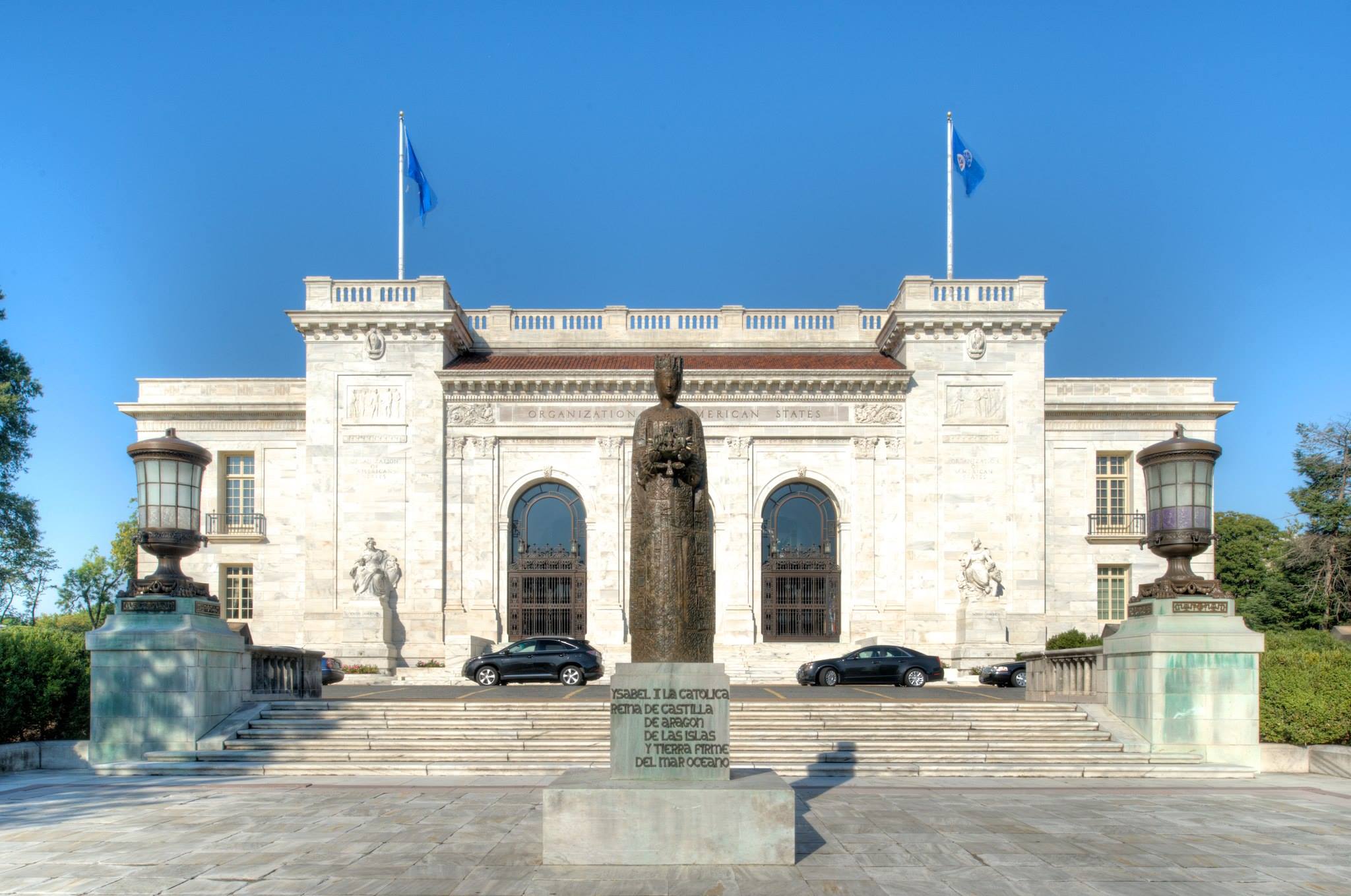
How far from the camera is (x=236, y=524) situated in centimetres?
4291

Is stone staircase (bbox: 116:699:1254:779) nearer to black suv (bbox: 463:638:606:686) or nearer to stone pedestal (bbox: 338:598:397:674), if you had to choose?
black suv (bbox: 463:638:606:686)

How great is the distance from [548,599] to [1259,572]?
1383 inches

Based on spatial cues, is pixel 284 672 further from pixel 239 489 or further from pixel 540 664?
pixel 239 489

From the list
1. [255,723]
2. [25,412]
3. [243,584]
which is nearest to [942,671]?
[255,723]

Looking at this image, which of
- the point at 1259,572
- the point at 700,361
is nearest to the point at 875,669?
the point at 700,361

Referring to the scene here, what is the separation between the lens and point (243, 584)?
42938mm

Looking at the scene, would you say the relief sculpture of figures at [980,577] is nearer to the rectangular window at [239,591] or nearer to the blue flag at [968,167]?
the blue flag at [968,167]

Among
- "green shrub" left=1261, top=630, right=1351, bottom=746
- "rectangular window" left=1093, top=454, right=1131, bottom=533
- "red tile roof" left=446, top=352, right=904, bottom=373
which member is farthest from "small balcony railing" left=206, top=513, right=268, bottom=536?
"green shrub" left=1261, top=630, right=1351, bottom=746

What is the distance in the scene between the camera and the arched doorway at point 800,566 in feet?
133

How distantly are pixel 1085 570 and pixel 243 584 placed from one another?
3297cm

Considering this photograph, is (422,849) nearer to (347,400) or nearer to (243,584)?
(347,400)

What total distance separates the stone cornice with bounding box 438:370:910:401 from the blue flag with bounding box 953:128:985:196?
26.3 feet

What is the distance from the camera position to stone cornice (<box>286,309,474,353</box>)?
40.4m

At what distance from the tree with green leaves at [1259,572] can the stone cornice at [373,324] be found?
1250 inches
